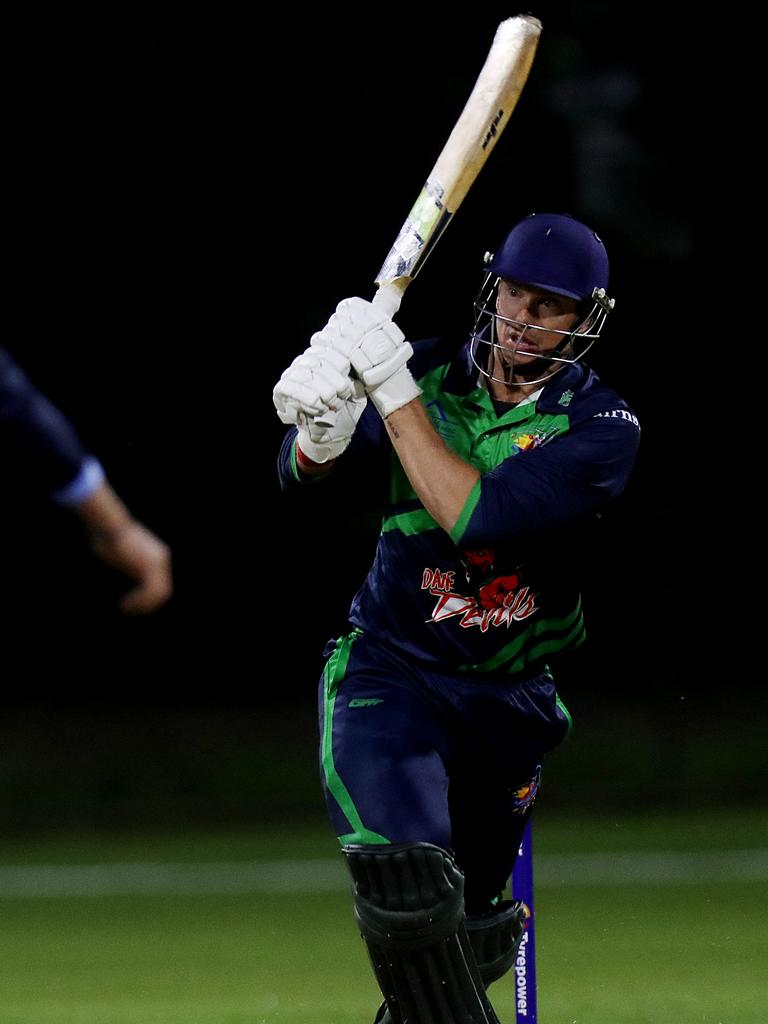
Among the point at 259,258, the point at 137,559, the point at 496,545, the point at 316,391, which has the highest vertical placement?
the point at 259,258

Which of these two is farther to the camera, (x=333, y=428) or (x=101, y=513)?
(x=333, y=428)

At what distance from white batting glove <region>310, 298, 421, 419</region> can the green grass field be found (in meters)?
1.97

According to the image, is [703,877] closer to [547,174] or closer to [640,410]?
[640,410]

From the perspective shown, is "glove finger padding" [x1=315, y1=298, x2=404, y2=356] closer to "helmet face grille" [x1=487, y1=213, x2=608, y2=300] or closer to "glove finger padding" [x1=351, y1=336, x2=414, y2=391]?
"glove finger padding" [x1=351, y1=336, x2=414, y2=391]

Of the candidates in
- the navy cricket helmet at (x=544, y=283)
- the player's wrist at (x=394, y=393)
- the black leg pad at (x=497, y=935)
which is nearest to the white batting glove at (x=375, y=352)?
the player's wrist at (x=394, y=393)

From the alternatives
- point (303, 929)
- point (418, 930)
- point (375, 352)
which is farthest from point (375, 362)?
point (303, 929)

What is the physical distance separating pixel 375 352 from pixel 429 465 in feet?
0.77

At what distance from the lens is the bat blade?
4.02 metres

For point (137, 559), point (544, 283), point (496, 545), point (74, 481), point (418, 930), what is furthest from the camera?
point (544, 283)

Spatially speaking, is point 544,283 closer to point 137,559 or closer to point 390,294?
point 390,294

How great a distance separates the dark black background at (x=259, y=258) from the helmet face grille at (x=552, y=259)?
17.3 feet

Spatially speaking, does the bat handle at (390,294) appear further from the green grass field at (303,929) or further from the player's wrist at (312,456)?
the green grass field at (303,929)

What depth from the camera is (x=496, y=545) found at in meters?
3.97

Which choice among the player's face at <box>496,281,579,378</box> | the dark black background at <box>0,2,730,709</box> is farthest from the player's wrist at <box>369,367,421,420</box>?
the dark black background at <box>0,2,730,709</box>
